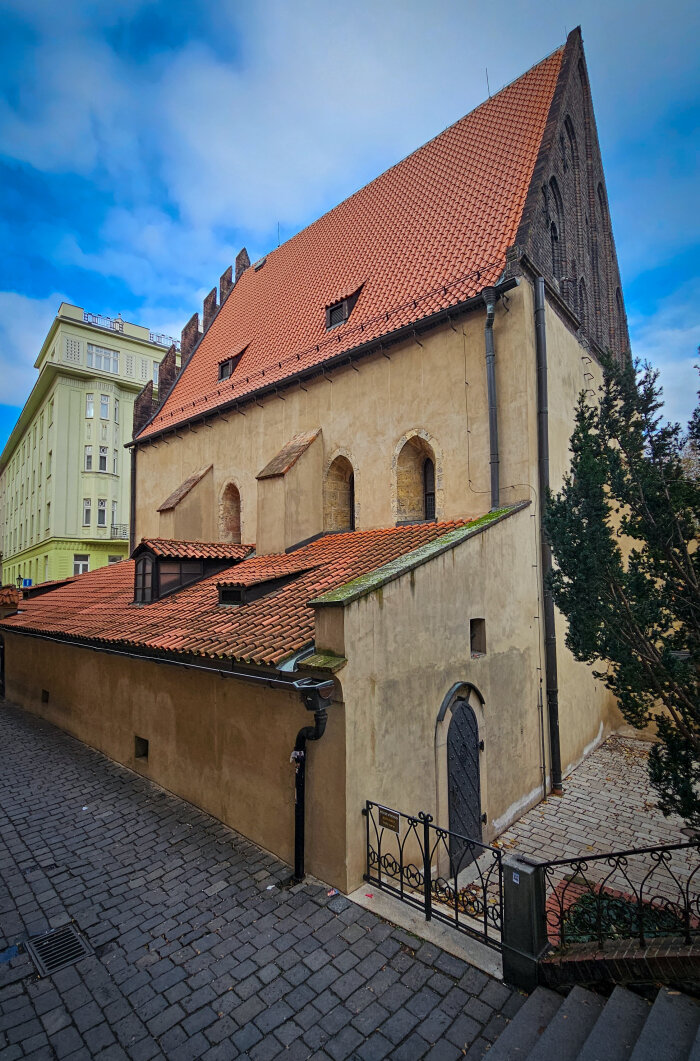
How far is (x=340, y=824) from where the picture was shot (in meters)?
5.59

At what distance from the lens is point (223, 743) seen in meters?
7.34

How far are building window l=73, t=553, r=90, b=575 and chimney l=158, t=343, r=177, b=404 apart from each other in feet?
51.6

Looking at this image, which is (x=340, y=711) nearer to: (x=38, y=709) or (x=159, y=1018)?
(x=159, y=1018)

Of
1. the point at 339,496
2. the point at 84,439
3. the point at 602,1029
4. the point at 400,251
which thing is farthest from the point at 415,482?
the point at 84,439

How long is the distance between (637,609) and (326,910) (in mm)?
4465

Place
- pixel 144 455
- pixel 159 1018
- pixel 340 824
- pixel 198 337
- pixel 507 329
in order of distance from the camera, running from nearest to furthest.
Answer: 1. pixel 159 1018
2. pixel 340 824
3. pixel 507 329
4. pixel 144 455
5. pixel 198 337


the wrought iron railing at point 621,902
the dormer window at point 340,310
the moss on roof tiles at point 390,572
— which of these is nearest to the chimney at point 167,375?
the dormer window at point 340,310

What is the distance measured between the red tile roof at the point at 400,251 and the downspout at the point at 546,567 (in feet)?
4.50

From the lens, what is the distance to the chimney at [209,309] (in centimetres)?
2105

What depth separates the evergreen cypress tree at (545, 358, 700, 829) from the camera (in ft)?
17.7

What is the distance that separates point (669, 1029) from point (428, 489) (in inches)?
347

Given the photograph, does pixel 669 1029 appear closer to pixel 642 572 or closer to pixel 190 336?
pixel 642 572

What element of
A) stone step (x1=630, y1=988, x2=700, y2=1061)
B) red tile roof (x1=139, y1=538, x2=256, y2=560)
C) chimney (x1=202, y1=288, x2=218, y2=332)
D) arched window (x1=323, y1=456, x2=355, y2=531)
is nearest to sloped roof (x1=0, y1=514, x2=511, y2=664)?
red tile roof (x1=139, y1=538, x2=256, y2=560)

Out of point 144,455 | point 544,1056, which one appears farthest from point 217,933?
point 144,455
